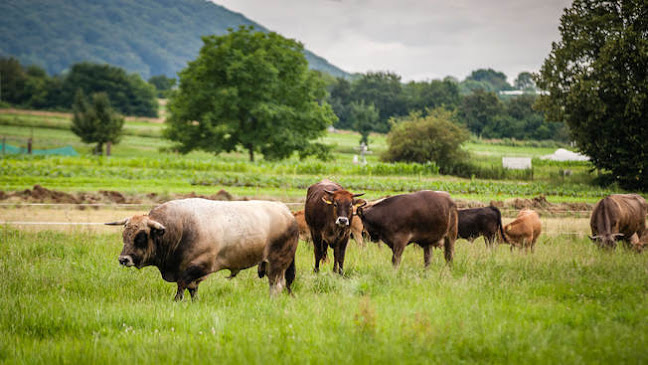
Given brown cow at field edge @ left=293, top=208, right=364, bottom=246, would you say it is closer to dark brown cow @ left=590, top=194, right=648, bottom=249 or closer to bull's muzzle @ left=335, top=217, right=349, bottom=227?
bull's muzzle @ left=335, top=217, right=349, bottom=227


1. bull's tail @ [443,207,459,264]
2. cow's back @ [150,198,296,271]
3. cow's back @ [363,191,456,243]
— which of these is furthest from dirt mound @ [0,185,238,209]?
cow's back @ [150,198,296,271]

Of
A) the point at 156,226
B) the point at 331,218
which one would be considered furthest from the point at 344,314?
the point at 331,218

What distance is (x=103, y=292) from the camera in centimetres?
949

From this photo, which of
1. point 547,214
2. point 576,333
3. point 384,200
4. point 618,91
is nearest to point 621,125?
point 618,91

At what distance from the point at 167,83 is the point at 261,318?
175285mm

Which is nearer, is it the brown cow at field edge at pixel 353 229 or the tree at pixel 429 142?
the brown cow at field edge at pixel 353 229

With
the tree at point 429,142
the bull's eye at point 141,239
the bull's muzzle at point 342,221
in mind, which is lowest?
the bull's eye at point 141,239

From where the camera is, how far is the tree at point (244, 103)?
4775cm

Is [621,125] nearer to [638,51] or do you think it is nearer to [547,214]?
[638,51]

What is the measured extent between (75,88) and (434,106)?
79.4 m

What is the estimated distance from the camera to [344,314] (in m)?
7.68

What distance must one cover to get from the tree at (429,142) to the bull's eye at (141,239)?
41.5 m

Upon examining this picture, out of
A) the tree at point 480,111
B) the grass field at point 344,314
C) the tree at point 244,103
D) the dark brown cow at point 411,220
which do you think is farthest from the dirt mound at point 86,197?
the tree at point 480,111

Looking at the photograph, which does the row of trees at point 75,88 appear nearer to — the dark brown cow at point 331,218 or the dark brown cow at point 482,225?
the dark brown cow at point 482,225
